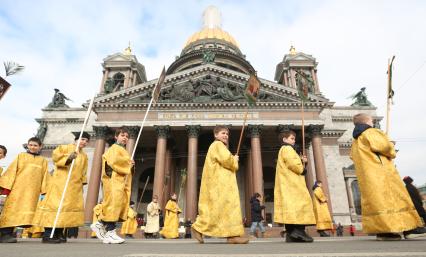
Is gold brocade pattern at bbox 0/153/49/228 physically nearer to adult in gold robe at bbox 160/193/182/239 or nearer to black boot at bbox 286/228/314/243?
black boot at bbox 286/228/314/243

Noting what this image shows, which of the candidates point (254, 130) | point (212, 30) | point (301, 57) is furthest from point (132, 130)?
point (212, 30)

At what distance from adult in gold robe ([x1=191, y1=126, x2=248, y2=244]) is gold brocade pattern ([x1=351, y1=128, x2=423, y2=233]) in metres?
2.27

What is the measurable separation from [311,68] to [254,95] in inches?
1204

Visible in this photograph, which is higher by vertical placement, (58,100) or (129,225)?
(58,100)

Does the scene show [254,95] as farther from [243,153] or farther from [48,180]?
[243,153]

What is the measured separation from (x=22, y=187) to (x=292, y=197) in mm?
5504

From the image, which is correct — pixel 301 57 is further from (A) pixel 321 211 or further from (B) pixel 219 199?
(B) pixel 219 199

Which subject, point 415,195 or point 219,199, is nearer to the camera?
point 219,199

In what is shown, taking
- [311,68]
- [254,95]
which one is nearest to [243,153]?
[311,68]

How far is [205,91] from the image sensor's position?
24.9 metres

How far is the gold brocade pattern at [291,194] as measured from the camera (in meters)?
5.57

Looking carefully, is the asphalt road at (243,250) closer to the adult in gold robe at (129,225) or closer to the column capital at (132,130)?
the adult in gold robe at (129,225)

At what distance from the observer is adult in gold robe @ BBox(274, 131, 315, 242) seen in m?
5.55

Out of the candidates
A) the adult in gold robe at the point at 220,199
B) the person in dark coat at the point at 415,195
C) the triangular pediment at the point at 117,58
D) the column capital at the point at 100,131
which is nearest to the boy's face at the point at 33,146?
the adult in gold robe at the point at 220,199
